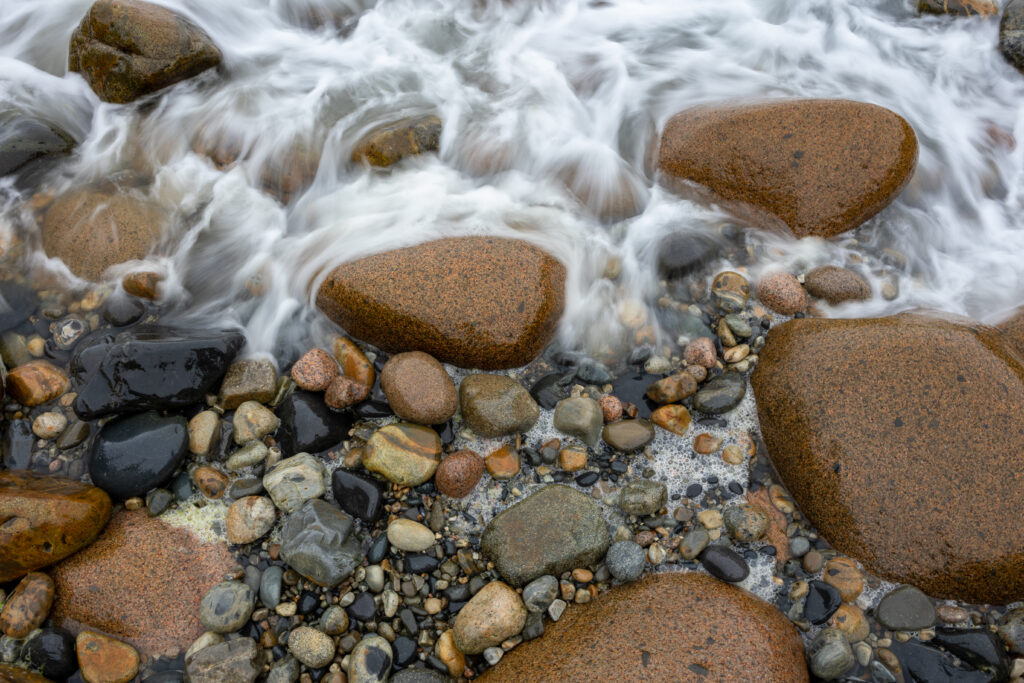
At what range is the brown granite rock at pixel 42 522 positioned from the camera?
2.70 meters

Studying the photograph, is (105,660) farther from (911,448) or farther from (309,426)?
(911,448)

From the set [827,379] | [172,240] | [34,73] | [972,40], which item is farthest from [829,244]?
[34,73]

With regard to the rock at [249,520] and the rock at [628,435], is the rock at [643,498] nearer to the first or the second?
the rock at [628,435]

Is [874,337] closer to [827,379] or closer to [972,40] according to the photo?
[827,379]

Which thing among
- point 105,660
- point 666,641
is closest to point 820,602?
point 666,641

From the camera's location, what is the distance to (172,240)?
396 centimetres

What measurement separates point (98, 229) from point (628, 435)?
3.51 metres

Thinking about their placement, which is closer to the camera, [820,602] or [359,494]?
[820,602]

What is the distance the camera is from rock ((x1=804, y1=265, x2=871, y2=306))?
360cm

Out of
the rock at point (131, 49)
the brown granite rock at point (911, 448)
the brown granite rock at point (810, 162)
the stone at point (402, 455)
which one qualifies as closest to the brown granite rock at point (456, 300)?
the stone at point (402, 455)

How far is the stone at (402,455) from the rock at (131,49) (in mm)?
3482

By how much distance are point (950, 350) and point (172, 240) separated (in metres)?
4.59

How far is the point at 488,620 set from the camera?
267cm

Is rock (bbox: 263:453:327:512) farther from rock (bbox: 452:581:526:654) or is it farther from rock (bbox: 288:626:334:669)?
rock (bbox: 452:581:526:654)
